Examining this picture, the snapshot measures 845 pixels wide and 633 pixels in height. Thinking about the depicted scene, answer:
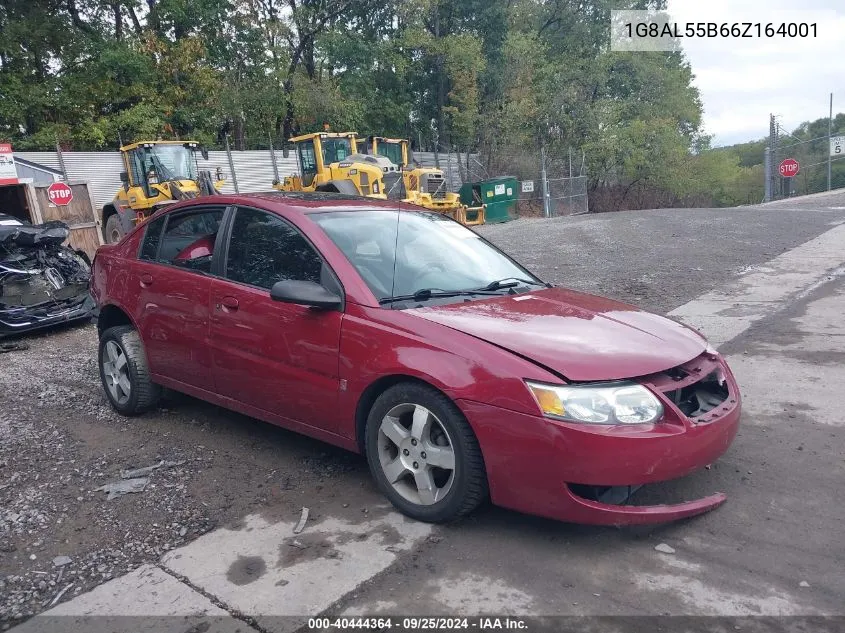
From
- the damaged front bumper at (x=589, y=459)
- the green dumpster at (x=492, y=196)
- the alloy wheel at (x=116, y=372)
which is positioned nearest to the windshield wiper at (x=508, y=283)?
the damaged front bumper at (x=589, y=459)

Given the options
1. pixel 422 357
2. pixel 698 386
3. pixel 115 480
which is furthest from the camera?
pixel 115 480

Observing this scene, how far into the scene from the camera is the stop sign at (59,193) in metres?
13.6

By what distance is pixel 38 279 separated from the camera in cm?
840

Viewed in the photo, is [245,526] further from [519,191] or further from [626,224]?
[519,191]

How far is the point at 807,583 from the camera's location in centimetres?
279

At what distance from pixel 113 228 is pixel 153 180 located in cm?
197

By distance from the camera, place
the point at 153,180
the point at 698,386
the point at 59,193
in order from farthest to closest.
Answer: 1. the point at 153,180
2. the point at 59,193
3. the point at 698,386

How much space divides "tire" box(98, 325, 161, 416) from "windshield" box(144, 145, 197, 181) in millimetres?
13425

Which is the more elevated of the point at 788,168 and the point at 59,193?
the point at 59,193

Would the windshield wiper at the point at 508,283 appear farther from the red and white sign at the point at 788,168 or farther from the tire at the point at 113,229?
the red and white sign at the point at 788,168

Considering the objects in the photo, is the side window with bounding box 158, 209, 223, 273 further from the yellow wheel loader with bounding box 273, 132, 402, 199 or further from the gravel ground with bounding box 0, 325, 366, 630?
the yellow wheel loader with bounding box 273, 132, 402, 199

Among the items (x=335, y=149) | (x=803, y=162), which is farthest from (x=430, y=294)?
(x=803, y=162)

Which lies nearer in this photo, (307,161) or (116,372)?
(116,372)

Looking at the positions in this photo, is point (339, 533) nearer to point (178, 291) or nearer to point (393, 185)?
point (178, 291)
